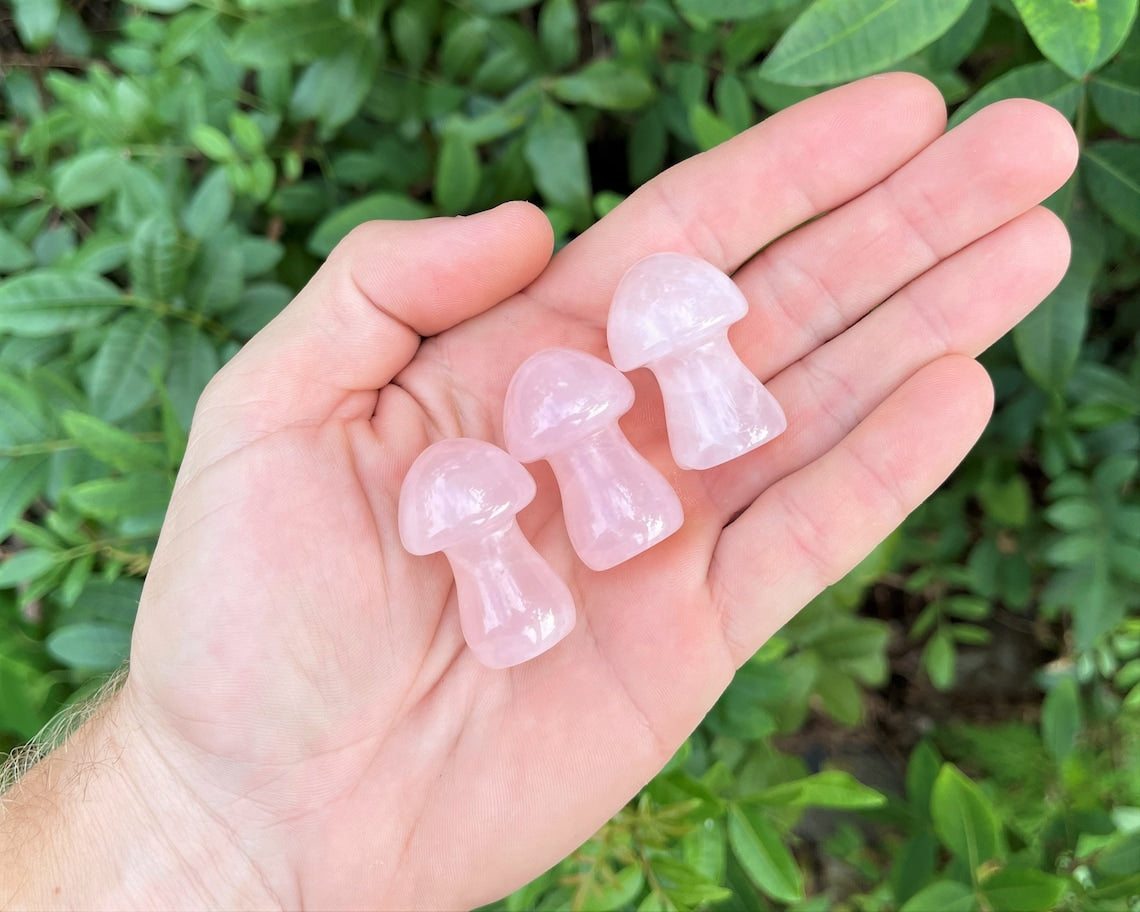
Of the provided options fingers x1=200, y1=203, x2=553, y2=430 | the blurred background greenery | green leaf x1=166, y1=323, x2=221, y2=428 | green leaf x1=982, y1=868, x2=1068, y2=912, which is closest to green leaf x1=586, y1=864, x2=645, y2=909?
the blurred background greenery

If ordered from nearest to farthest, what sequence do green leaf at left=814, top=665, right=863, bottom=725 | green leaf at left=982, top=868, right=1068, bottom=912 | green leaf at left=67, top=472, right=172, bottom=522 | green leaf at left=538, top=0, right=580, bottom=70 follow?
green leaf at left=982, top=868, right=1068, bottom=912 → green leaf at left=67, top=472, right=172, bottom=522 → green leaf at left=538, top=0, right=580, bottom=70 → green leaf at left=814, top=665, right=863, bottom=725

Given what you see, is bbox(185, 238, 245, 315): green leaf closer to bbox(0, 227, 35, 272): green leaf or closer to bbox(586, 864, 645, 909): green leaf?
bbox(0, 227, 35, 272): green leaf

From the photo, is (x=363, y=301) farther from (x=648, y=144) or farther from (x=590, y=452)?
(x=648, y=144)

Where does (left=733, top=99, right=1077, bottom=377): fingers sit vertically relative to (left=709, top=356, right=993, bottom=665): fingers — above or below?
above

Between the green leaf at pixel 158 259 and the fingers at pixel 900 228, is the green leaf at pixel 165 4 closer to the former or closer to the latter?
the green leaf at pixel 158 259

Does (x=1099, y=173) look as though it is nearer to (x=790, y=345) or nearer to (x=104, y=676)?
(x=790, y=345)

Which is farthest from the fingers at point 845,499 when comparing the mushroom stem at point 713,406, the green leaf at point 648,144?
the green leaf at point 648,144

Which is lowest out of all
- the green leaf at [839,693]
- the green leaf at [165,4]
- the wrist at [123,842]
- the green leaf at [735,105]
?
the green leaf at [839,693]
